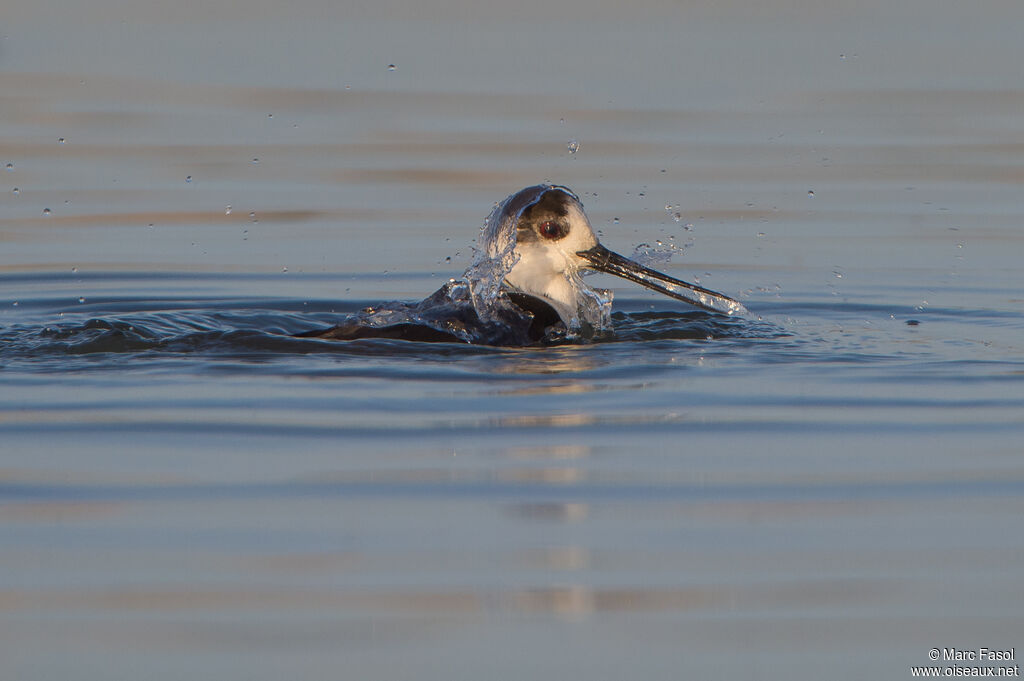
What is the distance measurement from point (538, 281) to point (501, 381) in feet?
5.58

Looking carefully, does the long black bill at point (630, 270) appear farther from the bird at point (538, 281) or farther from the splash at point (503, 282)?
the splash at point (503, 282)

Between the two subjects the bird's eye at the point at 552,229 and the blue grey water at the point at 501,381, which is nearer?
the blue grey water at the point at 501,381

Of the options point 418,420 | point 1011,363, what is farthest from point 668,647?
point 1011,363

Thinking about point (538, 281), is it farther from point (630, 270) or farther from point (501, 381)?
point (501, 381)

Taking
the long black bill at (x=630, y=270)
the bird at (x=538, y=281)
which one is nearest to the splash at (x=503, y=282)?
the bird at (x=538, y=281)

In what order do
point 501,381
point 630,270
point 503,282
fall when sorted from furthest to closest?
point 630,270
point 503,282
point 501,381

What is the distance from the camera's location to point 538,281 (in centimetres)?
904

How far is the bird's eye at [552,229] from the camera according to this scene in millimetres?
9047

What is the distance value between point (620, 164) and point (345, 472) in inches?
330

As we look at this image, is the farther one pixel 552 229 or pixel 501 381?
pixel 552 229

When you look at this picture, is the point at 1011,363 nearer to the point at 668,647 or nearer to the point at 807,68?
the point at 668,647

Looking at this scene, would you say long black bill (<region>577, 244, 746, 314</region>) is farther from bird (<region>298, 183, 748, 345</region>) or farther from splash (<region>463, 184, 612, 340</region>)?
splash (<region>463, 184, 612, 340</region>)

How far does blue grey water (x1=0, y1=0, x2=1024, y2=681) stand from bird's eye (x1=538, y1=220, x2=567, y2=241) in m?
0.57

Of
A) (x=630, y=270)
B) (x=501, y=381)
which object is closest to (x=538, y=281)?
(x=630, y=270)
